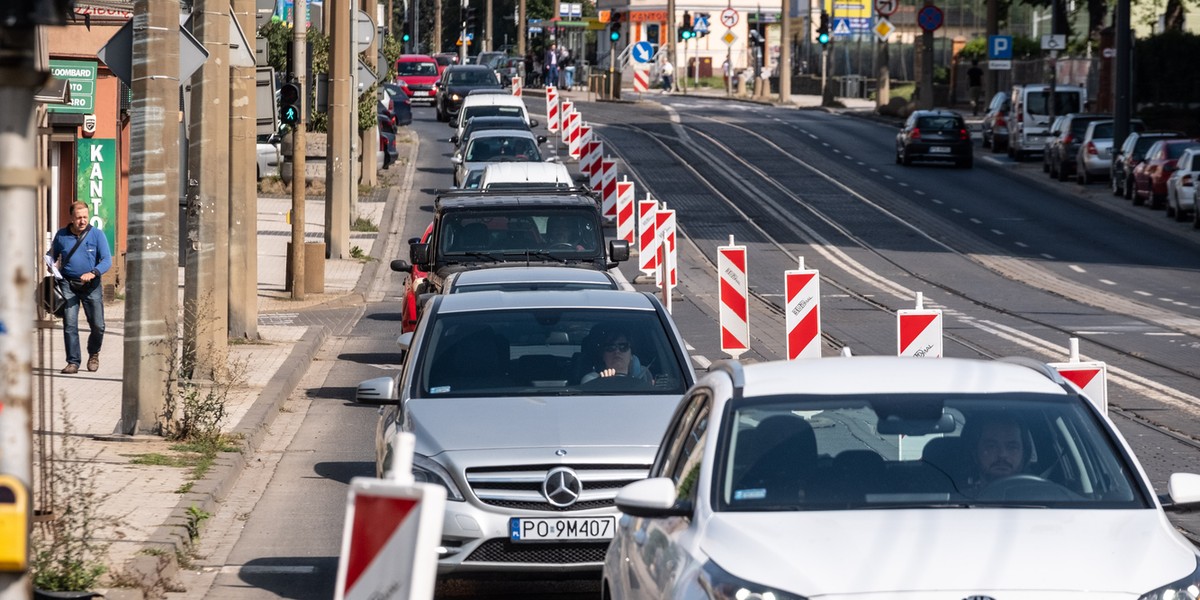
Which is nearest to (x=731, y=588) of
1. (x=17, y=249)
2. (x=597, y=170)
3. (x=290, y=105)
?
(x=17, y=249)

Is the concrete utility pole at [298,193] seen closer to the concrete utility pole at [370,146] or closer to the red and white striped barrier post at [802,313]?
the red and white striped barrier post at [802,313]

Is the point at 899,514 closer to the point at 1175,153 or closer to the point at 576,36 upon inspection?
the point at 1175,153

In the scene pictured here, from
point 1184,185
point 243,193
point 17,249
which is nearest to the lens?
point 17,249

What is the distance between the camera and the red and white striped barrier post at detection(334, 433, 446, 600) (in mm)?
4379

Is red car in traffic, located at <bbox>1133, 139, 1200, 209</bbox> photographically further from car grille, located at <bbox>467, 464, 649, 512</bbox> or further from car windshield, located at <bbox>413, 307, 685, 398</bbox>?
car grille, located at <bbox>467, 464, 649, 512</bbox>

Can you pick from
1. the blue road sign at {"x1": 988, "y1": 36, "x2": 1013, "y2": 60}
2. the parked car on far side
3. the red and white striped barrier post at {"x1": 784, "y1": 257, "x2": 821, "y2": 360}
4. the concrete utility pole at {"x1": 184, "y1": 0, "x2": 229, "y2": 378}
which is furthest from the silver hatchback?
the blue road sign at {"x1": 988, "y1": 36, "x2": 1013, "y2": 60}

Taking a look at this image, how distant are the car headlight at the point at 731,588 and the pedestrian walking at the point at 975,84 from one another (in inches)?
2555

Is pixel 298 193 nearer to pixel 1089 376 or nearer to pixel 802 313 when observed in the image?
pixel 802 313

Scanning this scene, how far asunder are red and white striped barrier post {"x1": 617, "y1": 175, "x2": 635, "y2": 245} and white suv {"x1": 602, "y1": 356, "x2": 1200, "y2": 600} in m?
22.2

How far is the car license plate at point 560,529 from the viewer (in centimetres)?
862

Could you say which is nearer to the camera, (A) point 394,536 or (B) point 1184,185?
(A) point 394,536

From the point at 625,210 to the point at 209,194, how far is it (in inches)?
511

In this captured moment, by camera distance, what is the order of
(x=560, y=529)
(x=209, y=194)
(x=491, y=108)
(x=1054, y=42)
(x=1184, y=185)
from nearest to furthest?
(x=560, y=529)
(x=209, y=194)
(x=1184, y=185)
(x=491, y=108)
(x=1054, y=42)

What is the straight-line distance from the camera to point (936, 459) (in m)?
6.50
